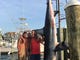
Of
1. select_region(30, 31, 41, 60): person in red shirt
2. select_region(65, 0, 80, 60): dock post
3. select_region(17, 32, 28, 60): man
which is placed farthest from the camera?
select_region(17, 32, 28, 60): man

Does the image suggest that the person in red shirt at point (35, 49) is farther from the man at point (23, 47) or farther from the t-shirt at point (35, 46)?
the man at point (23, 47)

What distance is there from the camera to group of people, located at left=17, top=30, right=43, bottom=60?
279 inches

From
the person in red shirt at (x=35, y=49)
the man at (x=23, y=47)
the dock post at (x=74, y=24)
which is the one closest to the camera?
the dock post at (x=74, y=24)

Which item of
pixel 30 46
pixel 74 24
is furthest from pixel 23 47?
pixel 74 24

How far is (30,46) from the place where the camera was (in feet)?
23.4

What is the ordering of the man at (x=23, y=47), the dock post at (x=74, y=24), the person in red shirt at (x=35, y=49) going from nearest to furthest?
the dock post at (x=74, y=24) → the person in red shirt at (x=35, y=49) → the man at (x=23, y=47)

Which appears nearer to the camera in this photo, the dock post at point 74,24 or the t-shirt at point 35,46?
the dock post at point 74,24

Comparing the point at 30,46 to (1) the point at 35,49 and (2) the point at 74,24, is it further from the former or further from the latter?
(2) the point at 74,24

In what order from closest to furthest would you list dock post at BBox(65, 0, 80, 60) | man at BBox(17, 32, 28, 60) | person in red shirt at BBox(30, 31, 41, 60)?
dock post at BBox(65, 0, 80, 60)
person in red shirt at BBox(30, 31, 41, 60)
man at BBox(17, 32, 28, 60)

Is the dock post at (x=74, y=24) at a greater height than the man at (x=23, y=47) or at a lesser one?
greater

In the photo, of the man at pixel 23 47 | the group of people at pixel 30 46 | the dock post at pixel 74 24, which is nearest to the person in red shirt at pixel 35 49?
the group of people at pixel 30 46

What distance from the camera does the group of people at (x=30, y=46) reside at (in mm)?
7082

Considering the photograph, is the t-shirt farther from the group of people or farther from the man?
the man

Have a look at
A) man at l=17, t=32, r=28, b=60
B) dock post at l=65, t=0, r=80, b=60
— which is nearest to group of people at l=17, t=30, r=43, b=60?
man at l=17, t=32, r=28, b=60
